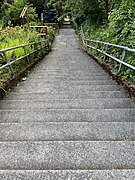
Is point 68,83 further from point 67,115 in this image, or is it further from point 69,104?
point 67,115

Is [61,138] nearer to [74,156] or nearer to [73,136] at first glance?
[73,136]

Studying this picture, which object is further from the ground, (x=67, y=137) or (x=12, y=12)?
(x=12, y=12)

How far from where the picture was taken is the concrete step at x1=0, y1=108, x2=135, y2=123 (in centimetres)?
309

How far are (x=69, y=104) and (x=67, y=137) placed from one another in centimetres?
129

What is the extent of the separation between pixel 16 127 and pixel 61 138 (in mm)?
584

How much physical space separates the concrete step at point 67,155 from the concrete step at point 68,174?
0.41ft

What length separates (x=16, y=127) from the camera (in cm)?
278

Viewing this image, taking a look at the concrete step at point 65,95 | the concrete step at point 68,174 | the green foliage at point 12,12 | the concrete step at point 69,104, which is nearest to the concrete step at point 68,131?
the concrete step at point 68,174

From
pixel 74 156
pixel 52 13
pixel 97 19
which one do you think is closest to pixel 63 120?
pixel 74 156

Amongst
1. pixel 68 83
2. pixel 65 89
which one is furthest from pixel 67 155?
pixel 68 83

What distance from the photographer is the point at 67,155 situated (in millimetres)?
2129

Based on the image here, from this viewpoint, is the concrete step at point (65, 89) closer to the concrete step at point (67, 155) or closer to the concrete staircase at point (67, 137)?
the concrete staircase at point (67, 137)

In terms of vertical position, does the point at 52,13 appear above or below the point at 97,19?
above

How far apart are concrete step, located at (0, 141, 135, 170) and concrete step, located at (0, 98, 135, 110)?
53.1 inches
